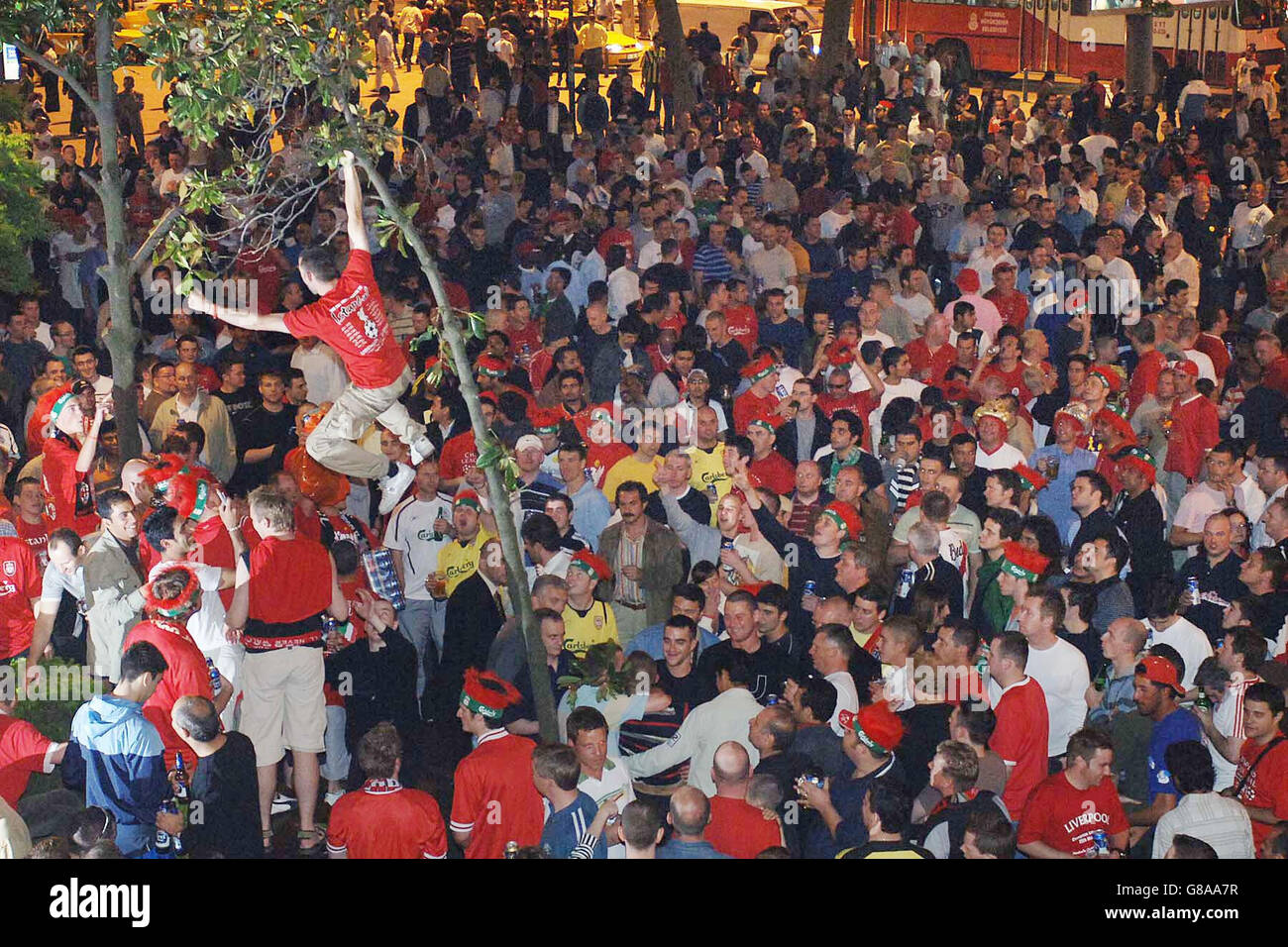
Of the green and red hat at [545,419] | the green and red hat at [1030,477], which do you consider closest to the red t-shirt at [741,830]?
the green and red hat at [1030,477]

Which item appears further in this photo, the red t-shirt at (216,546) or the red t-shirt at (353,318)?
the red t-shirt at (216,546)

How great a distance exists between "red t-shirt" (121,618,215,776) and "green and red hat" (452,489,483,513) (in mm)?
2159

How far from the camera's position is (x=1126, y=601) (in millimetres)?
8445

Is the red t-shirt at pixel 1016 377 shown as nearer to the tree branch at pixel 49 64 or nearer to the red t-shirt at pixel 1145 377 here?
the red t-shirt at pixel 1145 377

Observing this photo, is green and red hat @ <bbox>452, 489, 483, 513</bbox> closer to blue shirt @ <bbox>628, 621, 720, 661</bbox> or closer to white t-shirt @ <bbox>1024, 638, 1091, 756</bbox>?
blue shirt @ <bbox>628, 621, 720, 661</bbox>

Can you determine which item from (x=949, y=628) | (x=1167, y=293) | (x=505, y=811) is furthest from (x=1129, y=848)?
(x=1167, y=293)

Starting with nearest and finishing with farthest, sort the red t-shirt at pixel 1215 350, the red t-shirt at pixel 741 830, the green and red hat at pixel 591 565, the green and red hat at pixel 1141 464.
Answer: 1. the red t-shirt at pixel 741 830
2. the green and red hat at pixel 591 565
3. the green and red hat at pixel 1141 464
4. the red t-shirt at pixel 1215 350

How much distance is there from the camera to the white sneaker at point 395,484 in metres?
9.20

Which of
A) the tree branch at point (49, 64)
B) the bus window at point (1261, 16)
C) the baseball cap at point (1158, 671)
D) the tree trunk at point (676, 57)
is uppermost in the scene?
the bus window at point (1261, 16)

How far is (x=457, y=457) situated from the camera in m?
10.0

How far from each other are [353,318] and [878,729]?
3.04 meters

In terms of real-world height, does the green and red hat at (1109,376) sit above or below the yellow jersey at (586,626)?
above

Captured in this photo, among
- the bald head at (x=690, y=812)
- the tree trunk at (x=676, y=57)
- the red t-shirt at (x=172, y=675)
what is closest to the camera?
the bald head at (x=690, y=812)

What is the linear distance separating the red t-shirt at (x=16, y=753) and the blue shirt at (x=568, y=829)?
2.30 m
